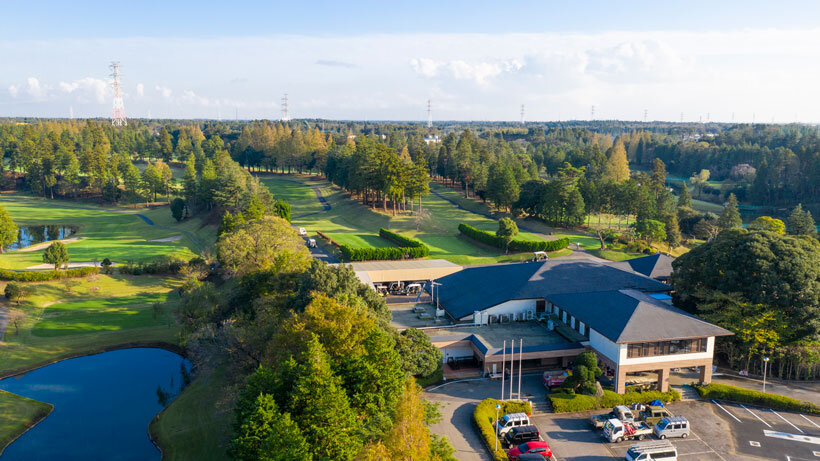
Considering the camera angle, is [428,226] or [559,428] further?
[428,226]

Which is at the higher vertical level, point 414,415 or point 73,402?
point 414,415

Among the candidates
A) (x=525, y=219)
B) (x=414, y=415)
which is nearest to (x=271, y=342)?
(x=414, y=415)

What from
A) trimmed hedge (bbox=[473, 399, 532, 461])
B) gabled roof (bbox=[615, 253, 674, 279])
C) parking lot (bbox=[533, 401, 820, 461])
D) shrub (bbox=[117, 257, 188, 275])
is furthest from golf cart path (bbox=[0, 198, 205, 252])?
parking lot (bbox=[533, 401, 820, 461])

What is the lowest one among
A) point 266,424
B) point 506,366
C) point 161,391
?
point 161,391

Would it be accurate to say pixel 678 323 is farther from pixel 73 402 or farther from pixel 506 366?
pixel 73 402

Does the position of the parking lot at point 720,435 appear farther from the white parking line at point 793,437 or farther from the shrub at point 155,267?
the shrub at point 155,267

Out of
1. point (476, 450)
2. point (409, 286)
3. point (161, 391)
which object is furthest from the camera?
point (409, 286)

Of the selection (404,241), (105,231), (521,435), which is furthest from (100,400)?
(105,231)
